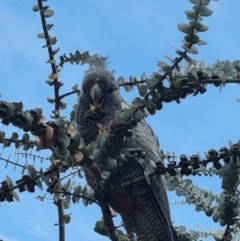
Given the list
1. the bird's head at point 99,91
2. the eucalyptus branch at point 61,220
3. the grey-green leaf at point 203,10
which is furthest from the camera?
the bird's head at point 99,91

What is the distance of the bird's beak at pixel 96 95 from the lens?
4.06m

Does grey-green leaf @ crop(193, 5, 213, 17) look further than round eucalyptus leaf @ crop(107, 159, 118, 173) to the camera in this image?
No

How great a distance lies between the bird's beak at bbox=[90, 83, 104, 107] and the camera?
406cm

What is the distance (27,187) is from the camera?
1678 millimetres

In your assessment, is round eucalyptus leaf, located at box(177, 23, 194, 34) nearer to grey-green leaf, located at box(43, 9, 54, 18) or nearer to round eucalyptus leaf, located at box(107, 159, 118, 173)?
round eucalyptus leaf, located at box(107, 159, 118, 173)

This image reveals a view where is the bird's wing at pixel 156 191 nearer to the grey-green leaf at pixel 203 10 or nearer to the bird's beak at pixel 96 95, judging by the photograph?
the bird's beak at pixel 96 95

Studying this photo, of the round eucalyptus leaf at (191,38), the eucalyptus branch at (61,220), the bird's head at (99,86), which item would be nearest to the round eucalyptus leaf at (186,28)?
the round eucalyptus leaf at (191,38)

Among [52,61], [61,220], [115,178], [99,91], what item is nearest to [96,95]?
[99,91]

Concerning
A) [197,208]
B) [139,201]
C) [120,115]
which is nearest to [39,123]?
[120,115]

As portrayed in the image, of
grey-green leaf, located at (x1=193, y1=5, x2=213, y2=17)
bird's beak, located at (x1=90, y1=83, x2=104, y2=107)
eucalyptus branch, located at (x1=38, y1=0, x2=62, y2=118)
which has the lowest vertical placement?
grey-green leaf, located at (x1=193, y1=5, x2=213, y2=17)

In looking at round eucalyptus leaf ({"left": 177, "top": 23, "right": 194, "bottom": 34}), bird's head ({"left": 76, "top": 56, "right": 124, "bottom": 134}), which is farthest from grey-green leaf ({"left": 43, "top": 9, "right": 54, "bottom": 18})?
bird's head ({"left": 76, "top": 56, "right": 124, "bottom": 134})

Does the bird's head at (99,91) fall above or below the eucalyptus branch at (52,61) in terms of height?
above

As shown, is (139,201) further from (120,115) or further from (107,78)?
(120,115)

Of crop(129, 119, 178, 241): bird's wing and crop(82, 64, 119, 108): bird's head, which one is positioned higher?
crop(82, 64, 119, 108): bird's head
